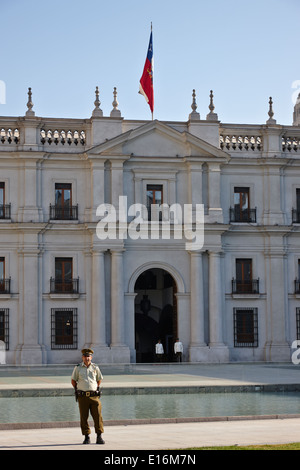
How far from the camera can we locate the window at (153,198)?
152ft

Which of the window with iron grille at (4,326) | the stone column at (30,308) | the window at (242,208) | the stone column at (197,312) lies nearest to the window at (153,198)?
the stone column at (197,312)

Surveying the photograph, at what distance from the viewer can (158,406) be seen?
24.9 m

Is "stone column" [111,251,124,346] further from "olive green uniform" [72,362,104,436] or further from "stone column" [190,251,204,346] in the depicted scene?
"olive green uniform" [72,362,104,436]

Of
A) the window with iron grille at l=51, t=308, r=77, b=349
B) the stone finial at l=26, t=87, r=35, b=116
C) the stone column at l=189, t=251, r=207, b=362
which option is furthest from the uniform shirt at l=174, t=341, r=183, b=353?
the stone finial at l=26, t=87, r=35, b=116

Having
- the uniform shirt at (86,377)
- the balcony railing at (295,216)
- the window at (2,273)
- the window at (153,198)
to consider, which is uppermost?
the window at (153,198)

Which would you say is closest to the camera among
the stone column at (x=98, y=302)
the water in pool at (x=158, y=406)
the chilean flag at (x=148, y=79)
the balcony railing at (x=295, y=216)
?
the water in pool at (x=158, y=406)

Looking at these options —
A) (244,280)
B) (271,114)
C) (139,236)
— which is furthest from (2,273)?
(271,114)

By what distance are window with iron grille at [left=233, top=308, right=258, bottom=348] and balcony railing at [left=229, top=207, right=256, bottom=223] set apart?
478 cm

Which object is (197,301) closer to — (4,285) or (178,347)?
(178,347)

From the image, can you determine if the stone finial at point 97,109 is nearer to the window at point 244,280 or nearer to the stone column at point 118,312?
the stone column at point 118,312

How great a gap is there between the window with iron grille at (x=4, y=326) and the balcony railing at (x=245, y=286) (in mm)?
11930
